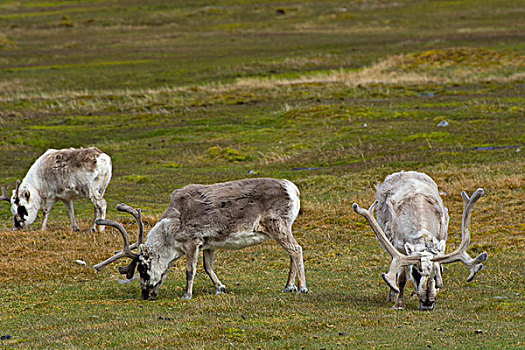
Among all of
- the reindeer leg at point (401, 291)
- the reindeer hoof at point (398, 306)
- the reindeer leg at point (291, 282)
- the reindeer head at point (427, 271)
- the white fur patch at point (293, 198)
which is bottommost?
the reindeer leg at point (291, 282)

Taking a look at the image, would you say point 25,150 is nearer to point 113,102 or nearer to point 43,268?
point 113,102

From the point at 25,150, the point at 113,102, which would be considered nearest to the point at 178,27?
the point at 113,102

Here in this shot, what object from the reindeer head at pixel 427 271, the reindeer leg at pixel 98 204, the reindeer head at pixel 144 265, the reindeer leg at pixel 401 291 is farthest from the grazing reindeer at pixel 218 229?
the reindeer leg at pixel 98 204

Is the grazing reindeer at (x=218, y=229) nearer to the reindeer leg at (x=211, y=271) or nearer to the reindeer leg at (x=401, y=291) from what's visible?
the reindeer leg at (x=211, y=271)

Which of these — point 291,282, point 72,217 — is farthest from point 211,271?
point 72,217

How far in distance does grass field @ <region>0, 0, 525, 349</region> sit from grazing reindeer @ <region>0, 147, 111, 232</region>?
3.13 ft

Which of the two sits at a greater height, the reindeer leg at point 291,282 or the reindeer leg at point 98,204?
the reindeer leg at point 291,282

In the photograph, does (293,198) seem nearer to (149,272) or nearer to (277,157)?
(149,272)

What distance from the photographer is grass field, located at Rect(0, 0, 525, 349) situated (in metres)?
12.2

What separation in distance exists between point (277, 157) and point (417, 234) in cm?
2508

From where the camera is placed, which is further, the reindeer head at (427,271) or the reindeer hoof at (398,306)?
the reindeer hoof at (398,306)

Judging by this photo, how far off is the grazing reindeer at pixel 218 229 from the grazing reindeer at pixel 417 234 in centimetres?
221

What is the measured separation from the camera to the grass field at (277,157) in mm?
12234

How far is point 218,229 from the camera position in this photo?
49.9 ft
